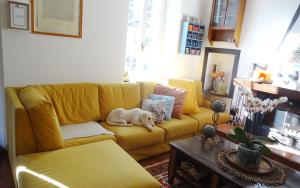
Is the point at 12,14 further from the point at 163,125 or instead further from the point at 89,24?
the point at 163,125

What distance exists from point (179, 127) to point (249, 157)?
1187mm

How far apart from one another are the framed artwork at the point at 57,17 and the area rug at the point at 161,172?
1.73 meters

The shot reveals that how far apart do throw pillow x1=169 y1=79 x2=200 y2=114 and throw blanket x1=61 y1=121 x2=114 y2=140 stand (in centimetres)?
137

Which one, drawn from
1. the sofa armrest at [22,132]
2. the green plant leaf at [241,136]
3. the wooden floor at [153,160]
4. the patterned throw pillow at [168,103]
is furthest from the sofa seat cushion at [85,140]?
the green plant leaf at [241,136]

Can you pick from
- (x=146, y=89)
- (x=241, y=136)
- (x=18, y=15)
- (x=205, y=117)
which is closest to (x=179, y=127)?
(x=205, y=117)

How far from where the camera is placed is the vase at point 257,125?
3.20 metres

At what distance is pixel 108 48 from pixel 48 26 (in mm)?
763

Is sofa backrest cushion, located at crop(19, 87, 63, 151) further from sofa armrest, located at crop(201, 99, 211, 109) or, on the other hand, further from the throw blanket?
sofa armrest, located at crop(201, 99, 211, 109)

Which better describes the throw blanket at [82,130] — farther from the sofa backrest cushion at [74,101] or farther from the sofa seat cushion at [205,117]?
the sofa seat cushion at [205,117]

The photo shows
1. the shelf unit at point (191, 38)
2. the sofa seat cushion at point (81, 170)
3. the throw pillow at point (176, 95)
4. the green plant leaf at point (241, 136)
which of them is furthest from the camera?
the shelf unit at point (191, 38)

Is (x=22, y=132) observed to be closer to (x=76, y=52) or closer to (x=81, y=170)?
(x=81, y=170)

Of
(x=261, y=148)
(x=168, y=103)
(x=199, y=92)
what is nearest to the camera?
(x=261, y=148)

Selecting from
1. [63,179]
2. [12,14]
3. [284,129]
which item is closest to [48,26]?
[12,14]

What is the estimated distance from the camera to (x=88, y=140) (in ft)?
6.94
